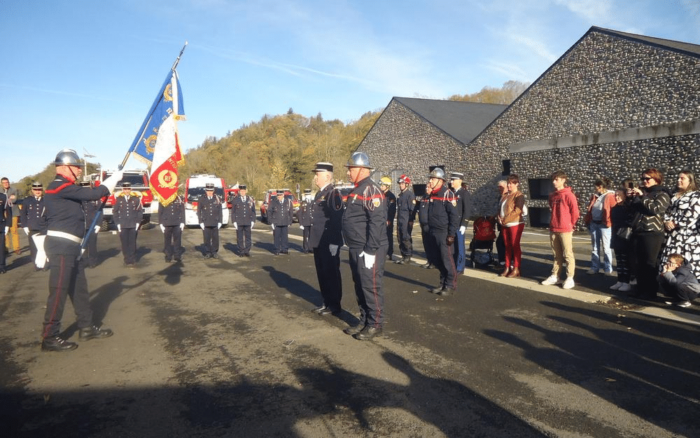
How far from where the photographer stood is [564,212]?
8055mm

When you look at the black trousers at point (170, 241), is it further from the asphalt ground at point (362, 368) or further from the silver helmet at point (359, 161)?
the silver helmet at point (359, 161)

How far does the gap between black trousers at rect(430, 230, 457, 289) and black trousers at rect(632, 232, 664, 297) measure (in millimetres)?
2787

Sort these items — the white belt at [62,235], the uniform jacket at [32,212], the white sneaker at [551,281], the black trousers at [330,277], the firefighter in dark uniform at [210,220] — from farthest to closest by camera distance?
the firefighter in dark uniform at [210,220] → the uniform jacket at [32,212] → the white sneaker at [551,281] → the black trousers at [330,277] → the white belt at [62,235]

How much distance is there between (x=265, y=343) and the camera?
17.8ft

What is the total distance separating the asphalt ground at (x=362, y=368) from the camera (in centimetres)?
350

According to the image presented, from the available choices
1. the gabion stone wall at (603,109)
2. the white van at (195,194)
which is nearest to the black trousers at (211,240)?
the white van at (195,194)

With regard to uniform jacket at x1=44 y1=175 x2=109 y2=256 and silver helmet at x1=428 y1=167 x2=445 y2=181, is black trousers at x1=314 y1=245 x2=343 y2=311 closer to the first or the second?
silver helmet at x1=428 y1=167 x2=445 y2=181

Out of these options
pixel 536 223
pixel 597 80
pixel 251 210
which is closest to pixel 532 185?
pixel 536 223

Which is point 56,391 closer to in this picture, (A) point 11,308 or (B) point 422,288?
(A) point 11,308

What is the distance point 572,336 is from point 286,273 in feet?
20.6

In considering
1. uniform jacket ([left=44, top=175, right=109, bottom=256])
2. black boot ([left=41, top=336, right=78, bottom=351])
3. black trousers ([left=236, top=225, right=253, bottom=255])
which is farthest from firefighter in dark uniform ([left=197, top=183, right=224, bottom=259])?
black boot ([left=41, top=336, right=78, bottom=351])

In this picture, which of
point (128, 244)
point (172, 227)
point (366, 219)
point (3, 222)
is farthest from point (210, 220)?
point (366, 219)

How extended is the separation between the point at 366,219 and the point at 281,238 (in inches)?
314

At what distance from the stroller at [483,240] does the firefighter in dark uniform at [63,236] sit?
296 inches
